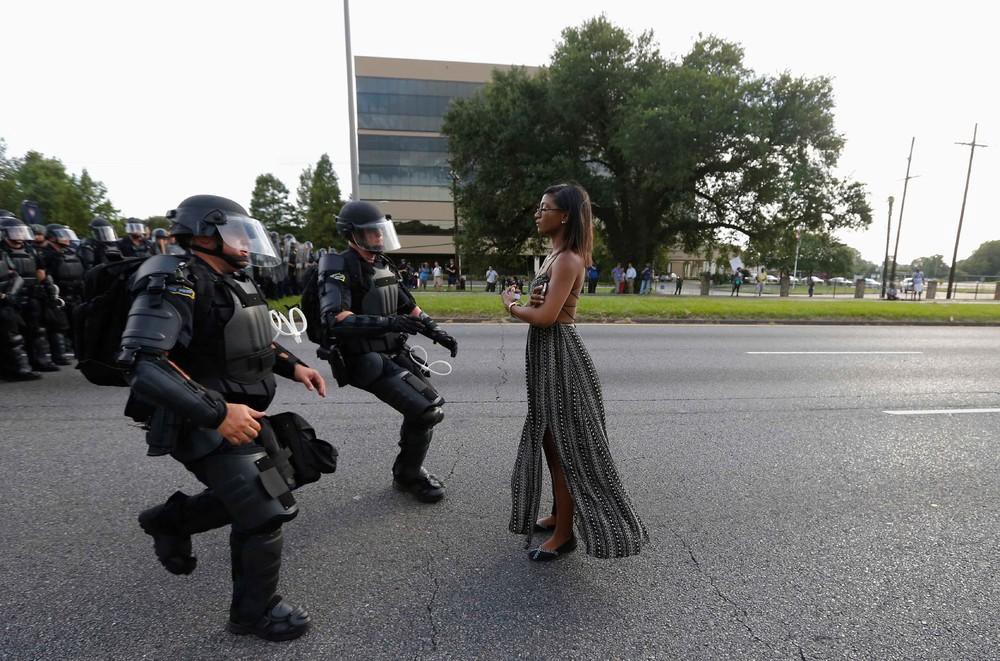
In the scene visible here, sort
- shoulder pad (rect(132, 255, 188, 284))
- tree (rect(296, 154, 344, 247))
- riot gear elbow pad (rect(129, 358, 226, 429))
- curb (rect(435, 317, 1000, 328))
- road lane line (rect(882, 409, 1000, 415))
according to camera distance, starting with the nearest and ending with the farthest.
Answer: riot gear elbow pad (rect(129, 358, 226, 429))
shoulder pad (rect(132, 255, 188, 284))
road lane line (rect(882, 409, 1000, 415))
curb (rect(435, 317, 1000, 328))
tree (rect(296, 154, 344, 247))

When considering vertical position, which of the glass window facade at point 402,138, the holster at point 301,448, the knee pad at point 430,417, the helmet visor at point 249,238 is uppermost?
the glass window facade at point 402,138

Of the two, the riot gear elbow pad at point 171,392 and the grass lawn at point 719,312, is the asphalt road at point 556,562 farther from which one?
the grass lawn at point 719,312

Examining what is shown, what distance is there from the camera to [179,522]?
7.43 feet

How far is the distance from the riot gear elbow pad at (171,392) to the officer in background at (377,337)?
1210 mm

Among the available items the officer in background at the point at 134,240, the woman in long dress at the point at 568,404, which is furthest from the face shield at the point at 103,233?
the woman in long dress at the point at 568,404

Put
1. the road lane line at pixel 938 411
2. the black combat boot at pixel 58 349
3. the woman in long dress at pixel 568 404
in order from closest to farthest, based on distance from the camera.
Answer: the woman in long dress at pixel 568 404 → the road lane line at pixel 938 411 → the black combat boot at pixel 58 349

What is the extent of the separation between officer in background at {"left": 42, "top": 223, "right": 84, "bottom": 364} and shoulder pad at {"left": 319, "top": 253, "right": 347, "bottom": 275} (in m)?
6.56

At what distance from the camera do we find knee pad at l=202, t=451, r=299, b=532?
200 cm

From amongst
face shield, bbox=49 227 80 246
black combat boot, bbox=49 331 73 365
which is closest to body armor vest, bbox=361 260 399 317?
black combat boot, bbox=49 331 73 365

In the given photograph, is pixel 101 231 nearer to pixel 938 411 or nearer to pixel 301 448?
pixel 301 448

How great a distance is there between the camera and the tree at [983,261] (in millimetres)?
93188

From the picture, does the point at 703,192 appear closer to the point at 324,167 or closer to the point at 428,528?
the point at 428,528

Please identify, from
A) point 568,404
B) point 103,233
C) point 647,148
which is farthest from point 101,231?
point 647,148

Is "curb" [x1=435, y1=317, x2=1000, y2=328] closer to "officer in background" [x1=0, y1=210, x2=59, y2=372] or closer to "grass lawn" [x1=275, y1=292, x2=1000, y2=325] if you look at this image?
"grass lawn" [x1=275, y1=292, x2=1000, y2=325]
